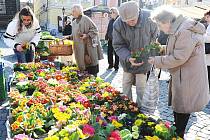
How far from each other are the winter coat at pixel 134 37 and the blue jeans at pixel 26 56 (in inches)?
67.0

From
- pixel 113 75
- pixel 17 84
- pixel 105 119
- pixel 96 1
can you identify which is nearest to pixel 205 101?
pixel 105 119

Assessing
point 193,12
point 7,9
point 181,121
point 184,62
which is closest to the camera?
point 184,62

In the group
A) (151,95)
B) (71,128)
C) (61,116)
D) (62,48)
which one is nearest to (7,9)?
(62,48)

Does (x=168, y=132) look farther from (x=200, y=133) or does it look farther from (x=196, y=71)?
(x=200, y=133)

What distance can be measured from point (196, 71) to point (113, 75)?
396 cm

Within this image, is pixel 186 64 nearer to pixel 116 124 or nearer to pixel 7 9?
pixel 116 124

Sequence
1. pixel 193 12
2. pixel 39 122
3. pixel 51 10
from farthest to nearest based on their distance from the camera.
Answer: pixel 51 10 → pixel 193 12 → pixel 39 122

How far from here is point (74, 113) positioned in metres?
2.68

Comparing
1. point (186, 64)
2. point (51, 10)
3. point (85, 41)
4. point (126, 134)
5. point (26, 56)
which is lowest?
point (126, 134)

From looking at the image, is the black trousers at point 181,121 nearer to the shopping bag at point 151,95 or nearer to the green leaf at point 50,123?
the shopping bag at point 151,95

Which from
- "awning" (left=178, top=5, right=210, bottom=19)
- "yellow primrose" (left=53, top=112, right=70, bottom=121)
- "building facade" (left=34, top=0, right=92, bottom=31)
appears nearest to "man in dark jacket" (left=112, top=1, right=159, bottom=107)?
"yellow primrose" (left=53, top=112, right=70, bottom=121)

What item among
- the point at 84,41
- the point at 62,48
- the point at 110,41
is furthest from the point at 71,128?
the point at 110,41

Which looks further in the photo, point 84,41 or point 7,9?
point 7,9

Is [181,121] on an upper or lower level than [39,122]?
lower
